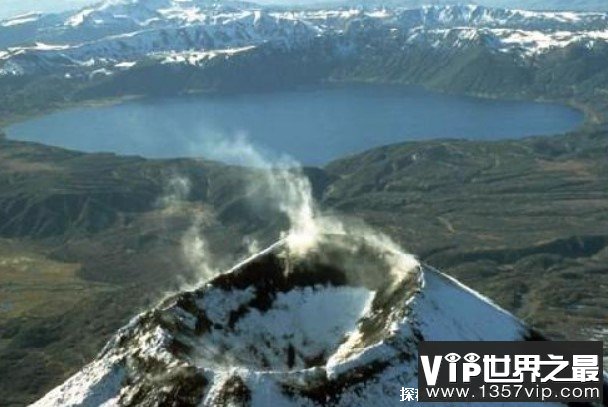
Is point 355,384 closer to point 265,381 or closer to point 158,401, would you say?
point 265,381

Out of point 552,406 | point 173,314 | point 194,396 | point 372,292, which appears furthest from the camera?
point 372,292

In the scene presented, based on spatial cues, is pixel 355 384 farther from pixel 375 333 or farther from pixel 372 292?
Answer: pixel 372 292

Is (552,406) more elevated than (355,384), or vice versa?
(355,384)

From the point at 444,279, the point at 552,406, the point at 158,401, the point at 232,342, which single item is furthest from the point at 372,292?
the point at 158,401

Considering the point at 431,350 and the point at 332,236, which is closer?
the point at 431,350

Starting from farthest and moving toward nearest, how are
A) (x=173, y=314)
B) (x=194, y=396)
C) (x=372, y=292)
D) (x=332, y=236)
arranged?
(x=332, y=236) → (x=372, y=292) → (x=173, y=314) → (x=194, y=396)

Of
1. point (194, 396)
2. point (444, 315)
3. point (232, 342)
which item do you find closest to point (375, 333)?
point (444, 315)
